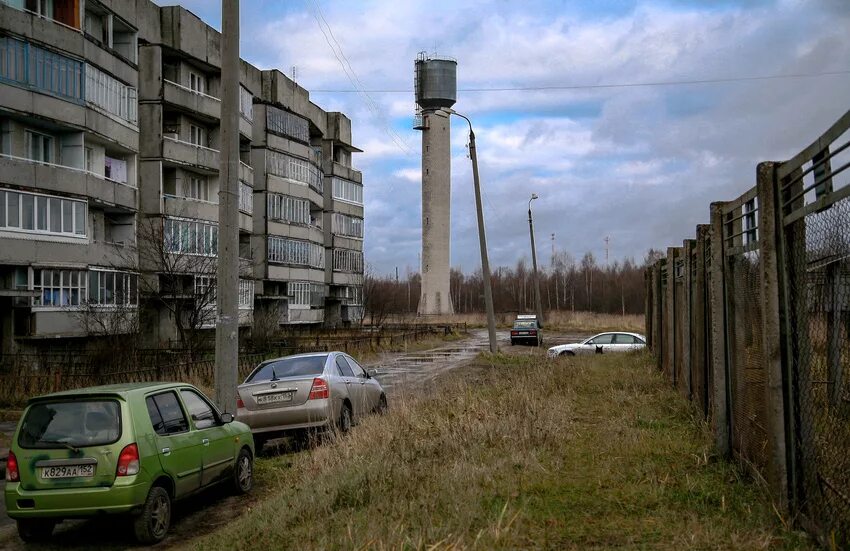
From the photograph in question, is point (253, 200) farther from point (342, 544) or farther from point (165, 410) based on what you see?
point (342, 544)

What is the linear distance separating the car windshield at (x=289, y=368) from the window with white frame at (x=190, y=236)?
2486 cm

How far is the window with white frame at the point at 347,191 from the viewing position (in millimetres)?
68625

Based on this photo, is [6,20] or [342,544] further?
[6,20]

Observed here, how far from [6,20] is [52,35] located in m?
2.07

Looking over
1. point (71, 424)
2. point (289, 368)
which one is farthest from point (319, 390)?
point (71, 424)

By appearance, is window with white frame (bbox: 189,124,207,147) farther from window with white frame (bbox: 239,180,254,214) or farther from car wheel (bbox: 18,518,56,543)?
car wheel (bbox: 18,518,56,543)

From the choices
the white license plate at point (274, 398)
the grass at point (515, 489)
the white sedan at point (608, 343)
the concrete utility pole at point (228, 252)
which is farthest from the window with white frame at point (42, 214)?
the grass at point (515, 489)

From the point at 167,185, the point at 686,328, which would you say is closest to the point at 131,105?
the point at 167,185

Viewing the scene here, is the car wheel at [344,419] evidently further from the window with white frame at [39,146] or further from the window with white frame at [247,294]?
the window with white frame at [247,294]

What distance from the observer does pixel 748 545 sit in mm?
4867

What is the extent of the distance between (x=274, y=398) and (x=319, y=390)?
70 cm

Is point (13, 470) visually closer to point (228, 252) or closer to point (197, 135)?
point (228, 252)

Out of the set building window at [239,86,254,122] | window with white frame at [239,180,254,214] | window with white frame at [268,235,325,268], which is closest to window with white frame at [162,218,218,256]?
window with white frame at [239,180,254,214]

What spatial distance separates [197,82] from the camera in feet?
145
